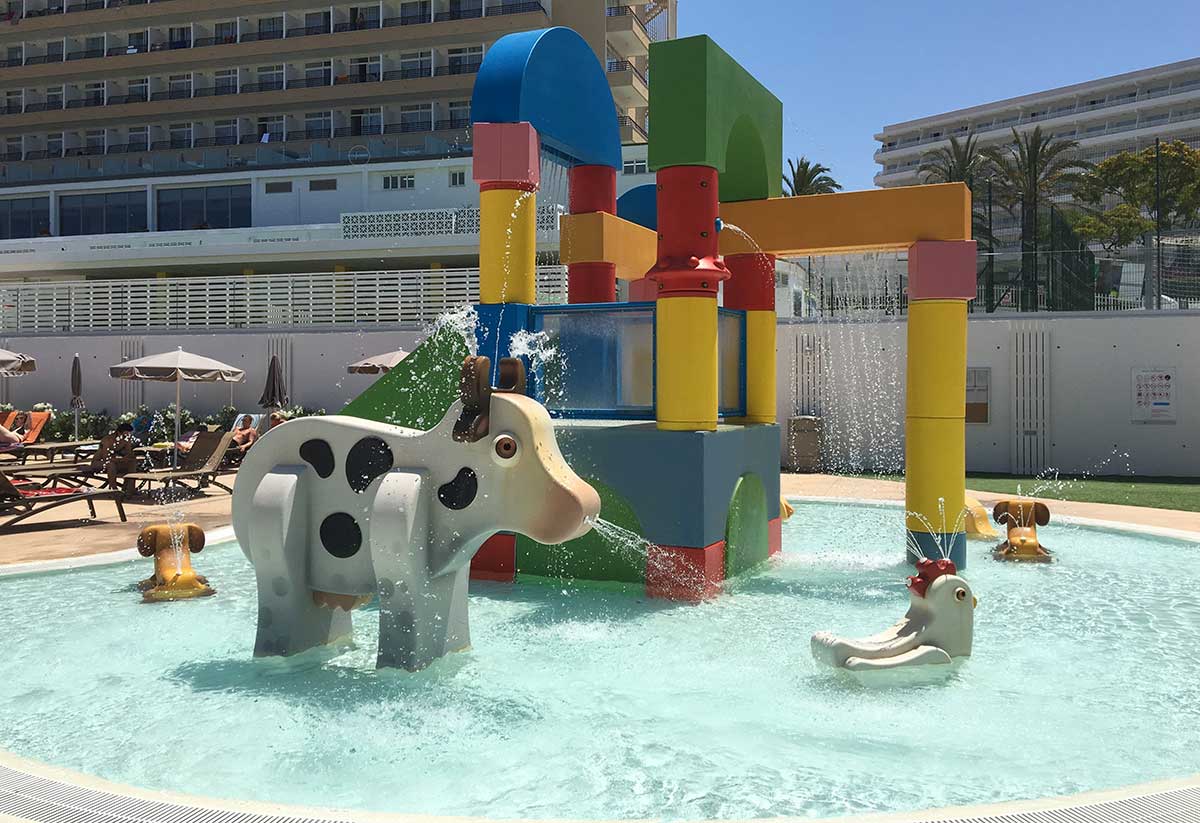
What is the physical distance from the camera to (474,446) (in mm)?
5703

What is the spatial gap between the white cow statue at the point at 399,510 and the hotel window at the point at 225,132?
55.5 m

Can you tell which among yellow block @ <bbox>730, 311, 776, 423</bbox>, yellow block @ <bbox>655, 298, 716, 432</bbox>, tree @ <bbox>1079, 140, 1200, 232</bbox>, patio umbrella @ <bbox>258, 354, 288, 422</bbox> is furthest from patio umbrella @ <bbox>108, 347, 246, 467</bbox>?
tree @ <bbox>1079, 140, 1200, 232</bbox>

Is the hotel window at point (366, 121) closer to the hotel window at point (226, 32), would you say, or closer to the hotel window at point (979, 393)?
the hotel window at point (226, 32)

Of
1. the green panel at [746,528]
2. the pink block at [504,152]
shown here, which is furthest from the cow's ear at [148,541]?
the green panel at [746,528]

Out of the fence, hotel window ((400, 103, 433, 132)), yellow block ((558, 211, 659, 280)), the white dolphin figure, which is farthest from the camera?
hotel window ((400, 103, 433, 132))

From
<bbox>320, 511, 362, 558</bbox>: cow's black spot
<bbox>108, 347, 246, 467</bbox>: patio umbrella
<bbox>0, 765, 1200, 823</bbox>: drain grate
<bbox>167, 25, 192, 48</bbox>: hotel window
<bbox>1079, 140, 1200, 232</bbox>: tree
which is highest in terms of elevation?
<bbox>167, 25, 192, 48</bbox>: hotel window

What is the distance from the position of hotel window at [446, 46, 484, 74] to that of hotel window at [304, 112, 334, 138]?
25.2ft

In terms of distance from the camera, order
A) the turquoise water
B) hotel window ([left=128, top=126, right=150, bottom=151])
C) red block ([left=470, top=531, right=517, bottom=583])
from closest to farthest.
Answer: the turquoise water
red block ([left=470, top=531, right=517, bottom=583])
hotel window ([left=128, top=126, right=150, bottom=151])

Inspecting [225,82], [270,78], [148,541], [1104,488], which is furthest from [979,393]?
[225,82]

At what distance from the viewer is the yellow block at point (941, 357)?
370 inches

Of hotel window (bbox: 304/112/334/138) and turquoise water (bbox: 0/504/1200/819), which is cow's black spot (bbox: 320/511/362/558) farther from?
hotel window (bbox: 304/112/334/138)

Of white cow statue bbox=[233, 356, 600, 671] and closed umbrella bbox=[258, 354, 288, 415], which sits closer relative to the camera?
white cow statue bbox=[233, 356, 600, 671]

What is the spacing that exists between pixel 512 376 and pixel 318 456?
143cm

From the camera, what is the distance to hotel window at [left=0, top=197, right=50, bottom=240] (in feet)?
171
